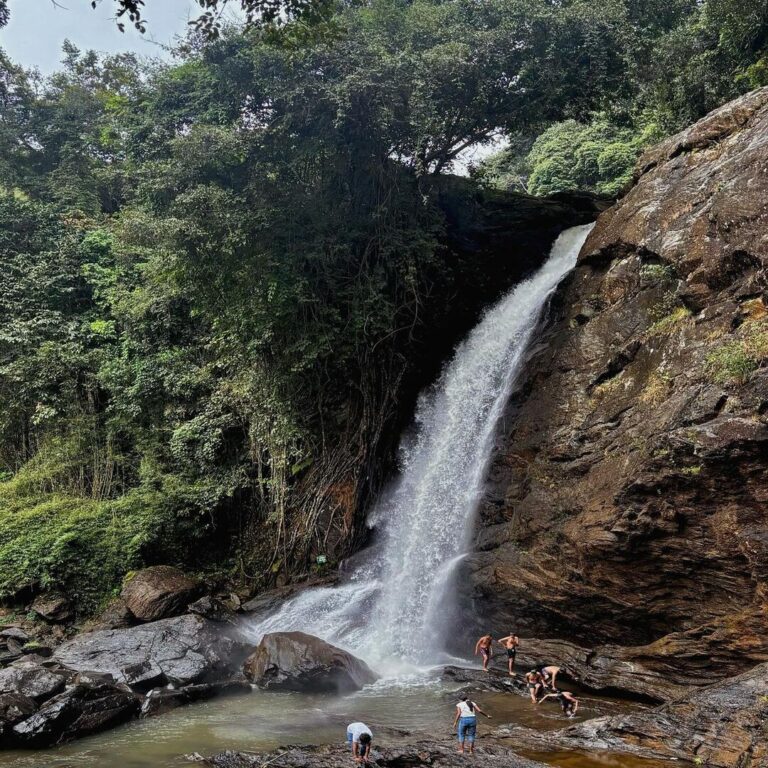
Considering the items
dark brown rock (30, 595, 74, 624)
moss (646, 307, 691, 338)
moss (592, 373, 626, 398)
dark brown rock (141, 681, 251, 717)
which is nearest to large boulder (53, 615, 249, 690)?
dark brown rock (141, 681, 251, 717)

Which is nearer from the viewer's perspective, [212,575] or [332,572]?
[332,572]

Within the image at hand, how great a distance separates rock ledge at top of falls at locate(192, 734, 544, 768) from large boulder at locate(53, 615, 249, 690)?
3458 mm

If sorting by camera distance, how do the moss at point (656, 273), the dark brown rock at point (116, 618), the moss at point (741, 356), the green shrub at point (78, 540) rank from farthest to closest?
the green shrub at point (78, 540) < the dark brown rock at point (116, 618) < the moss at point (656, 273) < the moss at point (741, 356)

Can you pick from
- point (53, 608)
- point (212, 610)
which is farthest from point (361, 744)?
point (53, 608)

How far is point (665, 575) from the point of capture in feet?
25.8

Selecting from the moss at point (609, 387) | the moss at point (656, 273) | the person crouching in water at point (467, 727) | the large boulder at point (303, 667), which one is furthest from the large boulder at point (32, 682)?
the moss at point (656, 273)

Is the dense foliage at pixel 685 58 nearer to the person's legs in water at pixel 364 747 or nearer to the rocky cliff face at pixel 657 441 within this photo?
the rocky cliff face at pixel 657 441

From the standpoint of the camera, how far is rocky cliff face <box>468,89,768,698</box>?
7316mm

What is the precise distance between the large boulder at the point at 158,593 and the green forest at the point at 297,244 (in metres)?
1.03

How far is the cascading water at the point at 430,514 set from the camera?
416 inches

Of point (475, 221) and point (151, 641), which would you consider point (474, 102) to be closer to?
point (475, 221)

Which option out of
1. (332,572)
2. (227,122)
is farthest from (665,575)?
(227,122)

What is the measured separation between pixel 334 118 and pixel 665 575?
10.7m

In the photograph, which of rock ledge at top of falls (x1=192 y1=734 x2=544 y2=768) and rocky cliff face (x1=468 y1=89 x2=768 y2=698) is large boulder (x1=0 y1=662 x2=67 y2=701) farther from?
rocky cliff face (x1=468 y1=89 x2=768 y2=698)
